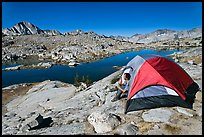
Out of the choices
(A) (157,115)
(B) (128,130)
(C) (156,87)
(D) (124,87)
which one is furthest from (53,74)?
(B) (128,130)

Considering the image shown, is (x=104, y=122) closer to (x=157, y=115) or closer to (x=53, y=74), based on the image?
(x=157, y=115)

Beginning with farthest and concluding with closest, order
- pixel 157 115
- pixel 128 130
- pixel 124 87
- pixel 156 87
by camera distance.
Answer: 1. pixel 124 87
2. pixel 156 87
3. pixel 157 115
4. pixel 128 130

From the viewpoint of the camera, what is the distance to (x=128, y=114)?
31.2ft

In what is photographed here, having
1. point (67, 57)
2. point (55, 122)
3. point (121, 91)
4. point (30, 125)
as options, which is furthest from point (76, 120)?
point (67, 57)

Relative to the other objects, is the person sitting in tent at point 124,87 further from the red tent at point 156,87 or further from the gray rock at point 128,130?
the gray rock at point 128,130

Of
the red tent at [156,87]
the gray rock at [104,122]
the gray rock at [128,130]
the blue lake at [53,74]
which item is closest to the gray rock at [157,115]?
the red tent at [156,87]

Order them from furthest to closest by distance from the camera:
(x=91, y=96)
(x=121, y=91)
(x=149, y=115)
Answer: (x=91, y=96) → (x=121, y=91) → (x=149, y=115)

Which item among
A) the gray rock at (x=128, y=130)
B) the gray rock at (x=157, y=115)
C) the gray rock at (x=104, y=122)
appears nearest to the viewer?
the gray rock at (x=128, y=130)

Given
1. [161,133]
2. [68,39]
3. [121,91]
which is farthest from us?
[68,39]

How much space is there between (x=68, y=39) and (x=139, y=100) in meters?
157

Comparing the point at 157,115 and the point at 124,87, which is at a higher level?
the point at 124,87

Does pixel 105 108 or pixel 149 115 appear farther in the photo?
pixel 105 108

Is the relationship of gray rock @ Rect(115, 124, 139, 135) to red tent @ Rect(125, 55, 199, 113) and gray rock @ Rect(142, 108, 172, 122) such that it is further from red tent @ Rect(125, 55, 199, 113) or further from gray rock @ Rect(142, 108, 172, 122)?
red tent @ Rect(125, 55, 199, 113)

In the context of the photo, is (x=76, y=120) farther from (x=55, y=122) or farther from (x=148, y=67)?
(x=148, y=67)
